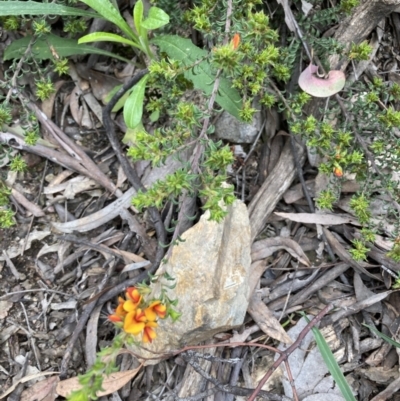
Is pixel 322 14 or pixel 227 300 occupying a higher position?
pixel 322 14

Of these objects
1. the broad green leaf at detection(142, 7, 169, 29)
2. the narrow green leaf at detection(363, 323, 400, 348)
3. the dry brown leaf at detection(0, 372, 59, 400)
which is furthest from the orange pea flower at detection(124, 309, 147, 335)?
the broad green leaf at detection(142, 7, 169, 29)

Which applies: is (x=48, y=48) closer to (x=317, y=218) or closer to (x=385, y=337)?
(x=317, y=218)

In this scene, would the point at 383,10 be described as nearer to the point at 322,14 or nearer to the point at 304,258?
the point at 322,14

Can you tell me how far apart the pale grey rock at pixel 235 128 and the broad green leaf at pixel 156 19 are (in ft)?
2.29


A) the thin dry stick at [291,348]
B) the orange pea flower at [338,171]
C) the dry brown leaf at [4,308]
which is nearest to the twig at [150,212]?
the dry brown leaf at [4,308]

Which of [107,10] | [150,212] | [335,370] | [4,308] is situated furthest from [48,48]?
[335,370]

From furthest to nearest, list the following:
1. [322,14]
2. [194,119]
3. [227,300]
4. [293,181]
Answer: [293,181] → [322,14] → [227,300] → [194,119]

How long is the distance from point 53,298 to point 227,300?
0.99 metres

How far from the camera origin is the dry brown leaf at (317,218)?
111 inches

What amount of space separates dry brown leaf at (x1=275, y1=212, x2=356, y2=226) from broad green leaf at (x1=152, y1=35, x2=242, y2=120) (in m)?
0.62

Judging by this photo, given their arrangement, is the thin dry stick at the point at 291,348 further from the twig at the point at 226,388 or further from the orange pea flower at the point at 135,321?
the orange pea flower at the point at 135,321

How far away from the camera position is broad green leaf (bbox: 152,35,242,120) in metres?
2.66

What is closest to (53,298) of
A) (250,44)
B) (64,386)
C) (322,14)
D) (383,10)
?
(64,386)

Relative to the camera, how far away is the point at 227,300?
2492 mm
